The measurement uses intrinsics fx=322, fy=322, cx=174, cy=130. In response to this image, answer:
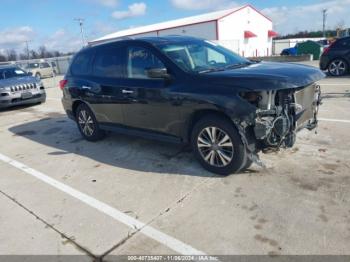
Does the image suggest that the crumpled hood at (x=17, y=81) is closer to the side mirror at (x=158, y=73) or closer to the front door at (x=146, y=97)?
the front door at (x=146, y=97)

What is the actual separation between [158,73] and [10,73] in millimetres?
9794

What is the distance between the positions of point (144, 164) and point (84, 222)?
5.26ft

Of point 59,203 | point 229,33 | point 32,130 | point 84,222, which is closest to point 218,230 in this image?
point 84,222

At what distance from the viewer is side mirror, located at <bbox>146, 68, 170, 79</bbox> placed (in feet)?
14.3

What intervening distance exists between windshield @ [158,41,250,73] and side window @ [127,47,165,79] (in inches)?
7.8

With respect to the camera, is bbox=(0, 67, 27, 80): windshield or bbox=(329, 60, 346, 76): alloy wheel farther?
bbox=(329, 60, 346, 76): alloy wheel

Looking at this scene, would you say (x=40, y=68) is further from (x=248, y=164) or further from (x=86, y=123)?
(x=248, y=164)

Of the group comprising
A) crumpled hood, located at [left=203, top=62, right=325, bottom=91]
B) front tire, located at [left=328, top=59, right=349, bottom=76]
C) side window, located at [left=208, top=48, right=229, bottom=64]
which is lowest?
front tire, located at [left=328, top=59, right=349, bottom=76]

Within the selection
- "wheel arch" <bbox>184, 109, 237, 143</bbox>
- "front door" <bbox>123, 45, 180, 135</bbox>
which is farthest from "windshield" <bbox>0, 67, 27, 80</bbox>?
"wheel arch" <bbox>184, 109, 237, 143</bbox>

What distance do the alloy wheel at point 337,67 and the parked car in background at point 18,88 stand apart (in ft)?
36.2

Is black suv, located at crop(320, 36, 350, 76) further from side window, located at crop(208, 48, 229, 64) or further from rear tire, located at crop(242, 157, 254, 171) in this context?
rear tire, located at crop(242, 157, 254, 171)

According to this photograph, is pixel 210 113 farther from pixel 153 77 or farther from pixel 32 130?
pixel 32 130

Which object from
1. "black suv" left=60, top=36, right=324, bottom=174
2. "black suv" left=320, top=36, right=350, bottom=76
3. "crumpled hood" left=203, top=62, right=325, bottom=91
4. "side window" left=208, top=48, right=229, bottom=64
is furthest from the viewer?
"black suv" left=320, top=36, right=350, bottom=76

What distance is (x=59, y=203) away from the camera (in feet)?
13.3
